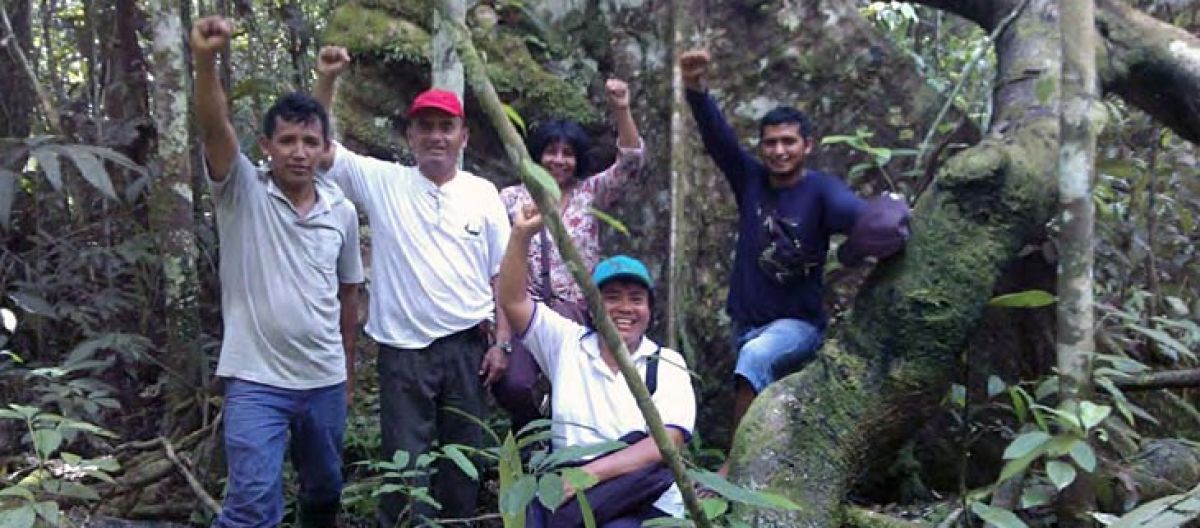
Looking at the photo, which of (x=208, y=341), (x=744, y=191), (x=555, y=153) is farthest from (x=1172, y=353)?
(x=208, y=341)

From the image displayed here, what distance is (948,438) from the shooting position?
180 inches

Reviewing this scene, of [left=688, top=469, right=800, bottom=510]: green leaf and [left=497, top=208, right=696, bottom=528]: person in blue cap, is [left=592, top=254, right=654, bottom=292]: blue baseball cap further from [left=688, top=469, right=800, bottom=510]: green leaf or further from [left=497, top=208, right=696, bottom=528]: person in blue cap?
[left=688, top=469, right=800, bottom=510]: green leaf

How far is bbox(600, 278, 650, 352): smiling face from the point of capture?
11.4 ft

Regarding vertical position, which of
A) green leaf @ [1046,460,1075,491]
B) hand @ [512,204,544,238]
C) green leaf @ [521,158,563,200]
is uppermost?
green leaf @ [521,158,563,200]

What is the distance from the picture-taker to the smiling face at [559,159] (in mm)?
4297

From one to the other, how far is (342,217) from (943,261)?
2023 mm

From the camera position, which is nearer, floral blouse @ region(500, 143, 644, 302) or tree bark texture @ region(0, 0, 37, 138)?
floral blouse @ region(500, 143, 644, 302)

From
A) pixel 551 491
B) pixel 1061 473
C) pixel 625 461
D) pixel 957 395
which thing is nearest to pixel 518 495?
pixel 551 491

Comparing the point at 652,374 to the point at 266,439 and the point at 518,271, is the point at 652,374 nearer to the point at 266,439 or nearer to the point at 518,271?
the point at 518,271

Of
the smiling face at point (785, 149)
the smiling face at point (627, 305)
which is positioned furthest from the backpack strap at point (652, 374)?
the smiling face at point (785, 149)

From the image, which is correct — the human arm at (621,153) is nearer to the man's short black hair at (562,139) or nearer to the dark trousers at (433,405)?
the man's short black hair at (562,139)

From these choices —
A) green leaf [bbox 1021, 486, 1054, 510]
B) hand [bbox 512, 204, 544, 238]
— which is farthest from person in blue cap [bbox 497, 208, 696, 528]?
green leaf [bbox 1021, 486, 1054, 510]

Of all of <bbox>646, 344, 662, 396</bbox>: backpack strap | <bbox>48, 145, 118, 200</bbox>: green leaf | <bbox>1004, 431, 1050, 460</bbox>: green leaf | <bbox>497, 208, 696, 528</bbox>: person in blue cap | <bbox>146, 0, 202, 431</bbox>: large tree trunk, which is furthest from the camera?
<bbox>146, 0, 202, 431</bbox>: large tree trunk

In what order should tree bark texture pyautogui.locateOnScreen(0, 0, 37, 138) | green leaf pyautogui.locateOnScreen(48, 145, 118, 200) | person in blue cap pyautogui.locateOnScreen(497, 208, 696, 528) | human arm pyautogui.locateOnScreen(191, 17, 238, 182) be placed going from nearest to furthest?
human arm pyautogui.locateOnScreen(191, 17, 238, 182)
person in blue cap pyautogui.locateOnScreen(497, 208, 696, 528)
green leaf pyautogui.locateOnScreen(48, 145, 118, 200)
tree bark texture pyautogui.locateOnScreen(0, 0, 37, 138)
